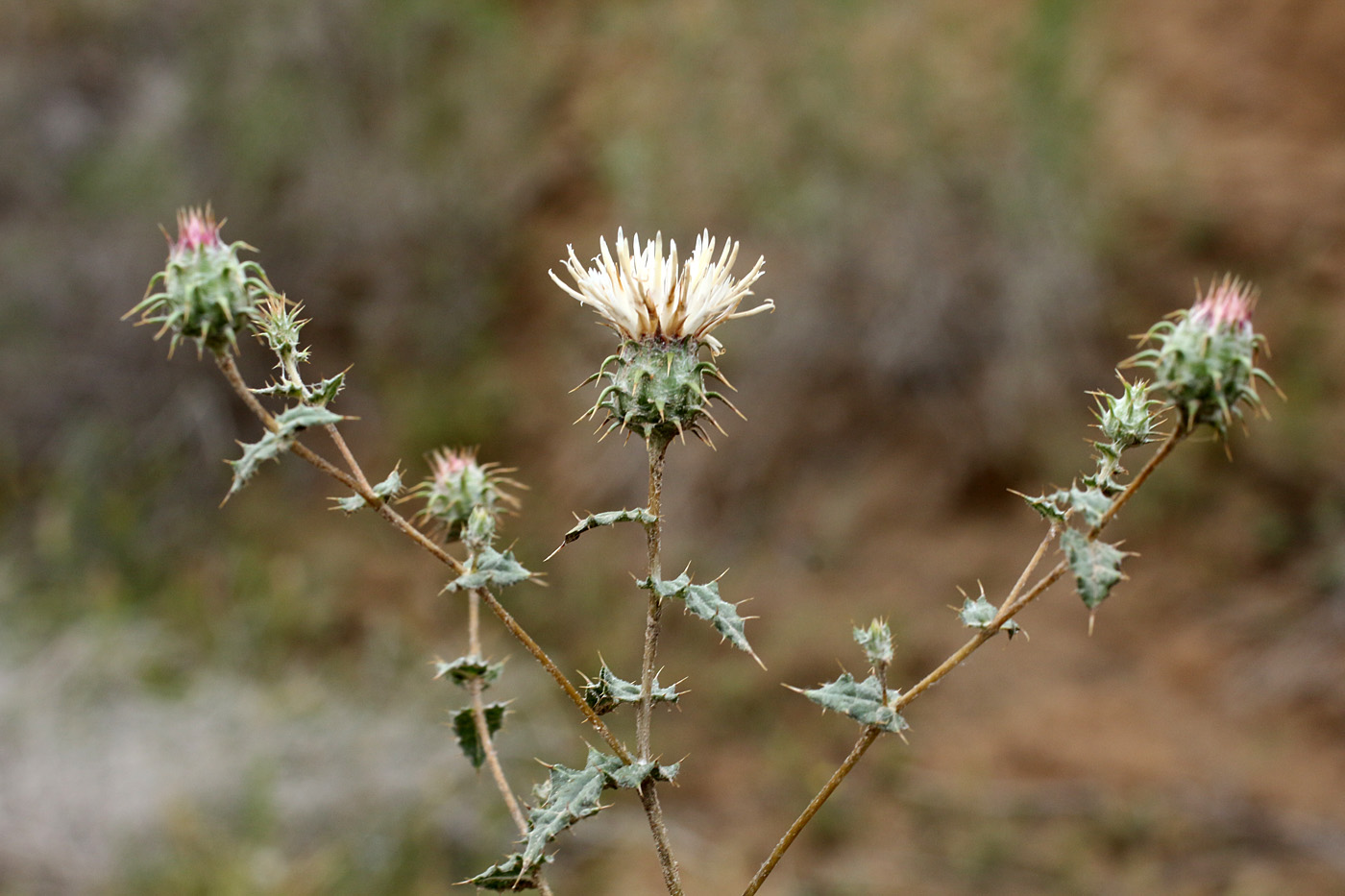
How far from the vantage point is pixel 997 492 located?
21.1 ft

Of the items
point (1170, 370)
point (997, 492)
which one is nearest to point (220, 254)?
point (1170, 370)

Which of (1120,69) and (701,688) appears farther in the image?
(1120,69)

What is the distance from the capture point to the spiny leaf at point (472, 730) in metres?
1.53

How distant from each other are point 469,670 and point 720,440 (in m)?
5.62

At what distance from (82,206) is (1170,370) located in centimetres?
754

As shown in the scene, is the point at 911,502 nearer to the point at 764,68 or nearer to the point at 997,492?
the point at 997,492

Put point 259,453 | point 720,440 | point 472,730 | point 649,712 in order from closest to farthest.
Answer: point 259,453, point 649,712, point 472,730, point 720,440

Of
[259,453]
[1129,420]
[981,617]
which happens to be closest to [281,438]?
[259,453]

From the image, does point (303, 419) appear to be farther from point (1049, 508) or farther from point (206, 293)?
point (1049, 508)

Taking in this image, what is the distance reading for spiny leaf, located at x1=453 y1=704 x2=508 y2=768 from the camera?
60.2 inches

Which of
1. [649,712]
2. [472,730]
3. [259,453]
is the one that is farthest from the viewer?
[472,730]

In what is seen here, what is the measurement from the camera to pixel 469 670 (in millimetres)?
1473

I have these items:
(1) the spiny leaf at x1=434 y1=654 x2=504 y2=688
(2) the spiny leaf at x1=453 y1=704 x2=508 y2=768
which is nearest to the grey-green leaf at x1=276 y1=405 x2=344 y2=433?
(1) the spiny leaf at x1=434 y1=654 x2=504 y2=688

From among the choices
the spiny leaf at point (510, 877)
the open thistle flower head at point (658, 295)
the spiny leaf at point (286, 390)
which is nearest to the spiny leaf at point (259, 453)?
the spiny leaf at point (286, 390)
